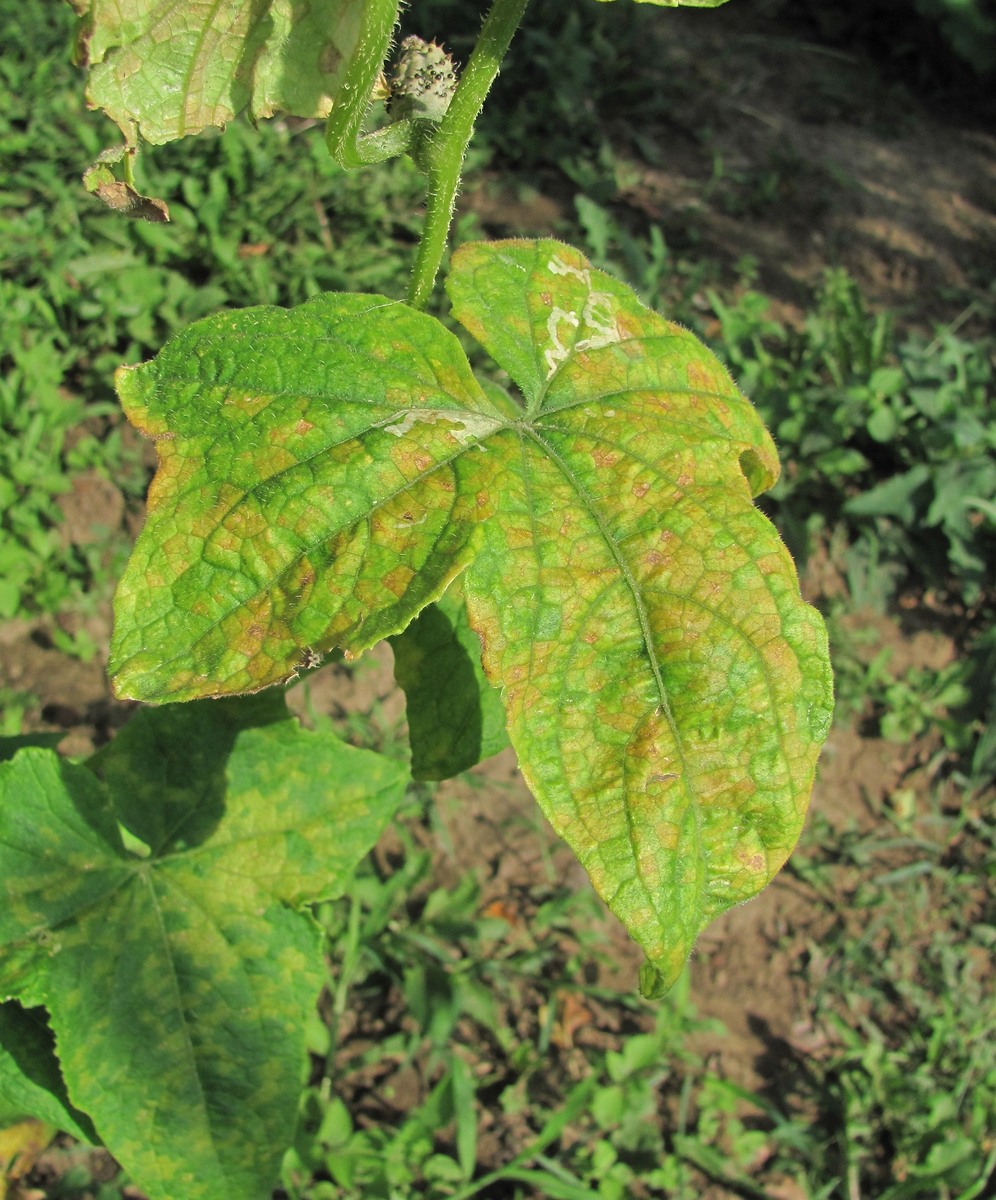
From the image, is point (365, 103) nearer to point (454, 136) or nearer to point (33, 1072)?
point (454, 136)

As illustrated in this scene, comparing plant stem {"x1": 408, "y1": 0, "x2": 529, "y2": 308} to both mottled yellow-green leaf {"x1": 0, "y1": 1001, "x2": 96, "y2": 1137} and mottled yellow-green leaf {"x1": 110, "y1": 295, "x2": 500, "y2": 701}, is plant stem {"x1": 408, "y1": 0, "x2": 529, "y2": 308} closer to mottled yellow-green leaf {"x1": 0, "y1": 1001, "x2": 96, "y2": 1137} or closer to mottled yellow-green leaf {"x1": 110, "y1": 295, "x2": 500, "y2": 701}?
mottled yellow-green leaf {"x1": 110, "y1": 295, "x2": 500, "y2": 701}

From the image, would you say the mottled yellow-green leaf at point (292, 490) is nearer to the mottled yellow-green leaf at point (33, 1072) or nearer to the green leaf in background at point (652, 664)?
the green leaf in background at point (652, 664)

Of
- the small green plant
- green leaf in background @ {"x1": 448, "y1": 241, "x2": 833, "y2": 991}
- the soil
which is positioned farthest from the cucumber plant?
the small green plant

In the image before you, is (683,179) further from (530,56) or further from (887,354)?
(887,354)

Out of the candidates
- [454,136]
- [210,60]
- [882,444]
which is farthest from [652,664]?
[882,444]

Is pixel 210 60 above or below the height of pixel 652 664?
above

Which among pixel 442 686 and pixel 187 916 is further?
pixel 187 916
